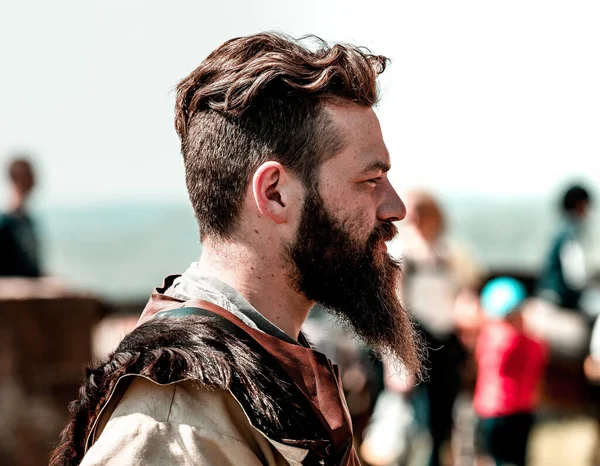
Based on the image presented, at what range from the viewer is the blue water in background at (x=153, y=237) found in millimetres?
16016

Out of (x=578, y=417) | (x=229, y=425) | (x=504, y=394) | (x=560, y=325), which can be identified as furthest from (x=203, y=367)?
(x=578, y=417)

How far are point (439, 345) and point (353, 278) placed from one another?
345 cm

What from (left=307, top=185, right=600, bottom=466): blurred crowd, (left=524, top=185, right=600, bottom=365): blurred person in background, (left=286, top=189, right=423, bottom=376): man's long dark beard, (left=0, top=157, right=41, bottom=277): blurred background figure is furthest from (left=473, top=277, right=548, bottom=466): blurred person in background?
(left=286, top=189, right=423, bottom=376): man's long dark beard

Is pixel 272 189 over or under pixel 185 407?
over

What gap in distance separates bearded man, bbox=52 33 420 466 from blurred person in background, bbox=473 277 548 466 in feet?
12.5

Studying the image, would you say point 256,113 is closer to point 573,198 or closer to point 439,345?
point 439,345

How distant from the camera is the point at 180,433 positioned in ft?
5.15

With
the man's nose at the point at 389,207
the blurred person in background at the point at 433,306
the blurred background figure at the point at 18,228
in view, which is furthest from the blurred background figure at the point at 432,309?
the man's nose at the point at 389,207

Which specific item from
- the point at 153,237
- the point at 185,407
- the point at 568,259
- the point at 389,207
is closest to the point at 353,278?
the point at 389,207

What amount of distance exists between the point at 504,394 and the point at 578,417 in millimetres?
2867

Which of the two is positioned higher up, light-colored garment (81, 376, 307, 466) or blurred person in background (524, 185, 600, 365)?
light-colored garment (81, 376, 307, 466)

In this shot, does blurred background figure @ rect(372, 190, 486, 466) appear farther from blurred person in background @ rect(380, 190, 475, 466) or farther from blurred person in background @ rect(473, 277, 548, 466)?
blurred person in background @ rect(473, 277, 548, 466)

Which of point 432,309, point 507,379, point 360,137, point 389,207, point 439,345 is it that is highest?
point 360,137

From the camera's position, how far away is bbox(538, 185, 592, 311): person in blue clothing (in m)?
6.62
